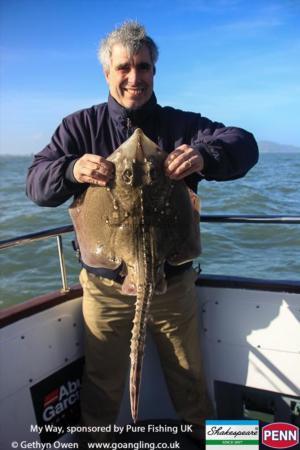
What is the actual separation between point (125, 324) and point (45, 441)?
1.06 meters

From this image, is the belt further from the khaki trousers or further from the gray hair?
the gray hair

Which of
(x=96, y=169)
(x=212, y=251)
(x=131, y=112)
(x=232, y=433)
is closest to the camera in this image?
(x=96, y=169)

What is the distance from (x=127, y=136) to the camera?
9.36 ft

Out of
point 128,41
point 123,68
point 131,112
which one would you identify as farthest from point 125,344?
point 128,41

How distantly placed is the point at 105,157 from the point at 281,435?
2.59 metres

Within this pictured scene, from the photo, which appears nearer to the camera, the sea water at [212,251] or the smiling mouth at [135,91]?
the smiling mouth at [135,91]

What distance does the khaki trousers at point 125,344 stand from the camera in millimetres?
2926

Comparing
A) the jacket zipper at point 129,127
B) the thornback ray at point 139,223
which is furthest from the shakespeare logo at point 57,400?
the jacket zipper at point 129,127

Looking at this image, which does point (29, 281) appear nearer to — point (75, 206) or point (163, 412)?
point (163, 412)

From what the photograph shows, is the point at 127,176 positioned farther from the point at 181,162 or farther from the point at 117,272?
the point at 117,272

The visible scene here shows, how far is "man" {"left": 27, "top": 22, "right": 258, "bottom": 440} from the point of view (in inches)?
105

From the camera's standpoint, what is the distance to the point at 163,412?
3566mm

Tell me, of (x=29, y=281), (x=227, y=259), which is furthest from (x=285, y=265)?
(x=29, y=281)

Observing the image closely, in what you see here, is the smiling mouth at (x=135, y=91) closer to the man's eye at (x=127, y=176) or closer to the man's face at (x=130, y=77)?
the man's face at (x=130, y=77)
